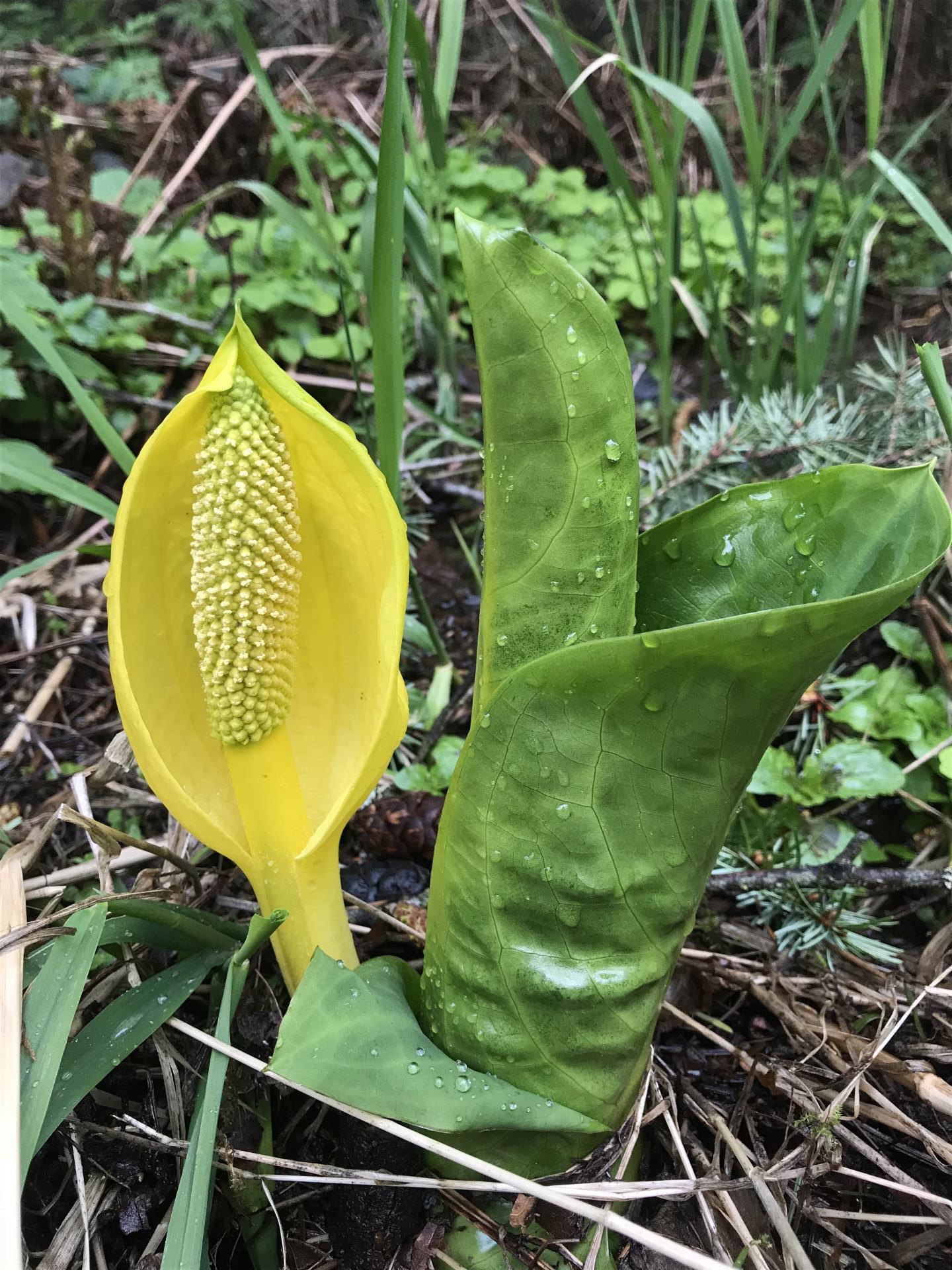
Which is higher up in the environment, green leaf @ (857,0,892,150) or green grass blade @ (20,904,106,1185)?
green leaf @ (857,0,892,150)

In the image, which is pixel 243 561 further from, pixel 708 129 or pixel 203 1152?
pixel 708 129

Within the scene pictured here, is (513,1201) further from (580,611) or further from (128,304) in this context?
(128,304)

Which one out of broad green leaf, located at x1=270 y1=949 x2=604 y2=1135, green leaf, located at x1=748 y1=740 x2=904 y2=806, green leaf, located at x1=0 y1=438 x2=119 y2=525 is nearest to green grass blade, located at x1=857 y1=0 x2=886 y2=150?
green leaf, located at x1=748 y1=740 x2=904 y2=806

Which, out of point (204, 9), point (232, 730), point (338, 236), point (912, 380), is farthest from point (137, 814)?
point (204, 9)

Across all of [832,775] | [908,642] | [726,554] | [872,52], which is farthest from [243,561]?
[872,52]

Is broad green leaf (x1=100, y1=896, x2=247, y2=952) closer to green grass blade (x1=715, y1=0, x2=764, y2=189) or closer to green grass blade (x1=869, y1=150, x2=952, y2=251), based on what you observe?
green grass blade (x1=869, y1=150, x2=952, y2=251)

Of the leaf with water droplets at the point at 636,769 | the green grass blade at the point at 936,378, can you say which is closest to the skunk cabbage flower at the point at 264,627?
the leaf with water droplets at the point at 636,769
